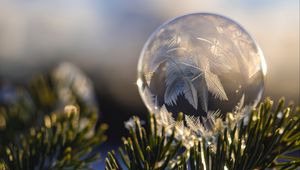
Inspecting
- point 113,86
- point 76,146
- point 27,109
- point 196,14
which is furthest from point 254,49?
point 113,86

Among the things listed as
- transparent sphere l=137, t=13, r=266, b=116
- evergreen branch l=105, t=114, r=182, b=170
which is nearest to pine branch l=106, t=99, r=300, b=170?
evergreen branch l=105, t=114, r=182, b=170

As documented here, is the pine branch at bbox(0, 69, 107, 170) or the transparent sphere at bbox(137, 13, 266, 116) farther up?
the transparent sphere at bbox(137, 13, 266, 116)

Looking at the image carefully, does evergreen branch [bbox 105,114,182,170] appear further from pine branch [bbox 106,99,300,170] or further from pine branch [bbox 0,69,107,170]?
pine branch [bbox 0,69,107,170]

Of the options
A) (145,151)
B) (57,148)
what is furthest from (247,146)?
(57,148)

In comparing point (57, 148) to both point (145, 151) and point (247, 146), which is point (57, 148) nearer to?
point (145, 151)

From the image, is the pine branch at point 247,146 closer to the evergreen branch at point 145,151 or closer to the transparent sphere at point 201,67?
the evergreen branch at point 145,151

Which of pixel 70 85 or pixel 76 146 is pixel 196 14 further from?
pixel 70 85
